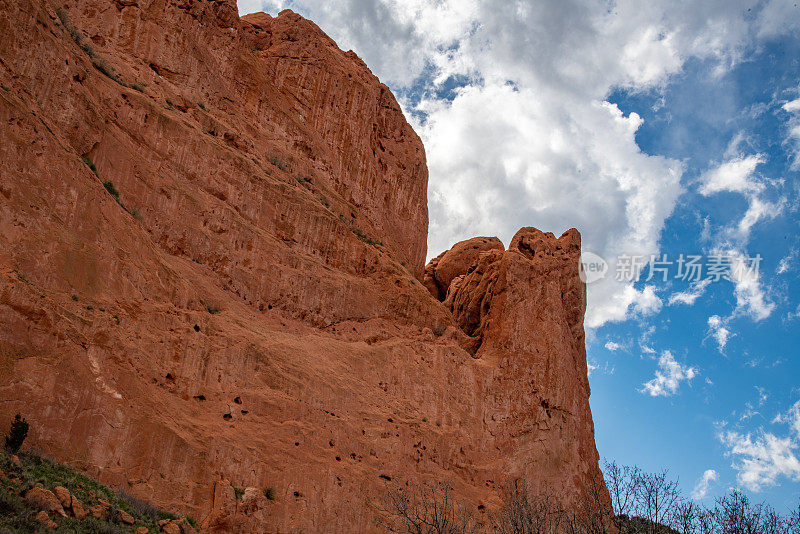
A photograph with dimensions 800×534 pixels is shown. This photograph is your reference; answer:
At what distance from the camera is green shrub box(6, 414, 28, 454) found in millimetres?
14441

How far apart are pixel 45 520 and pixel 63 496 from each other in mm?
1094

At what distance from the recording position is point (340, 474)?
72.9 ft

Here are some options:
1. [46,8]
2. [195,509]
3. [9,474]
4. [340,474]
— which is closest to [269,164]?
[46,8]

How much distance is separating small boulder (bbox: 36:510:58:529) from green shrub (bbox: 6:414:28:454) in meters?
2.22

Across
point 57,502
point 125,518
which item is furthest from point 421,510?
point 57,502

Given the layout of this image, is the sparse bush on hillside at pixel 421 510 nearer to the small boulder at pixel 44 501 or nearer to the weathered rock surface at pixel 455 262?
the small boulder at pixel 44 501

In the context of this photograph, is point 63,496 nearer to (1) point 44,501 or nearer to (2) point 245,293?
(1) point 44,501

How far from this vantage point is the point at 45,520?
507 inches

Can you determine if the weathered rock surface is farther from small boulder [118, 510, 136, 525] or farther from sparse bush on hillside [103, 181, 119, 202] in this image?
small boulder [118, 510, 136, 525]

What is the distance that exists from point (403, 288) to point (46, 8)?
1896 centimetres

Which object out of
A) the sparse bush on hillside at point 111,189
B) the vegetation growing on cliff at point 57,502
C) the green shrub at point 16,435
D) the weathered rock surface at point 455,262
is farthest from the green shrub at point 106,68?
the weathered rock surface at point 455,262

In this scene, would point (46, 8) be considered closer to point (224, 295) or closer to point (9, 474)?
point (224, 295)

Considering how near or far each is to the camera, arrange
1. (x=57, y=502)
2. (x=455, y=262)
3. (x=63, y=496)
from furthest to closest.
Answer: (x=455, y=262), (x=63, y=496), (x=57, y=502)

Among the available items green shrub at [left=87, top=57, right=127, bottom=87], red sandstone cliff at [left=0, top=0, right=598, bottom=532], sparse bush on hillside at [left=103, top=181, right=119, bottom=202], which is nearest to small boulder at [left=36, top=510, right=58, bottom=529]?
red sandstone cliff at [left=0, top=0, right=598, bottom=532]
